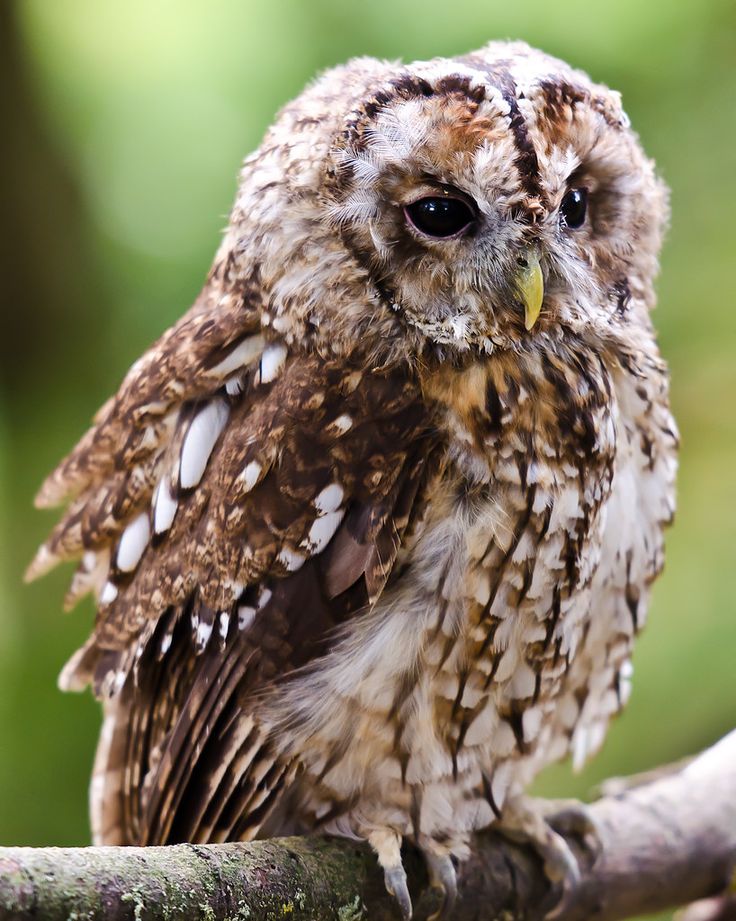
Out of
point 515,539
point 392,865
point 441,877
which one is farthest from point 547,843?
point 515,539

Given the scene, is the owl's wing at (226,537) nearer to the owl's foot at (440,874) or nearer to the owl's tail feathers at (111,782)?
the owl's tail feathers at (111,782)

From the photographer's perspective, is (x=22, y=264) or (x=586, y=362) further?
(x=22, y=264)

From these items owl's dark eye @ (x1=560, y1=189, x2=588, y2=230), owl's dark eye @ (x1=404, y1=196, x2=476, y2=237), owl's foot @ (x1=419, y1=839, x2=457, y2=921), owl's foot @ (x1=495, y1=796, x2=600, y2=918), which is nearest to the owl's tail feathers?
owl's foot @ (x1=419, y1=839, x2=457, y2=921)


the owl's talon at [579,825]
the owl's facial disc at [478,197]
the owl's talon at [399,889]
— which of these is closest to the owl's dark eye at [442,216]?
the owl's facial disc at [478,197]

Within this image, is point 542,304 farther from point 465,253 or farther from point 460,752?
point 460,752

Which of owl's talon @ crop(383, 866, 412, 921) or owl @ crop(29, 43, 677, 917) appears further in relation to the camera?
owl's talon @ crop(383, 866, 412, 921)

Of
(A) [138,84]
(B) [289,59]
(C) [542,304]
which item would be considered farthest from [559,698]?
(A) [138,84]

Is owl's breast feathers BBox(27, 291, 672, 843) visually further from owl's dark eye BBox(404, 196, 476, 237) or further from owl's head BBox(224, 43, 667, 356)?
owl's dark eye BBox(404, 196, 476, 237)
